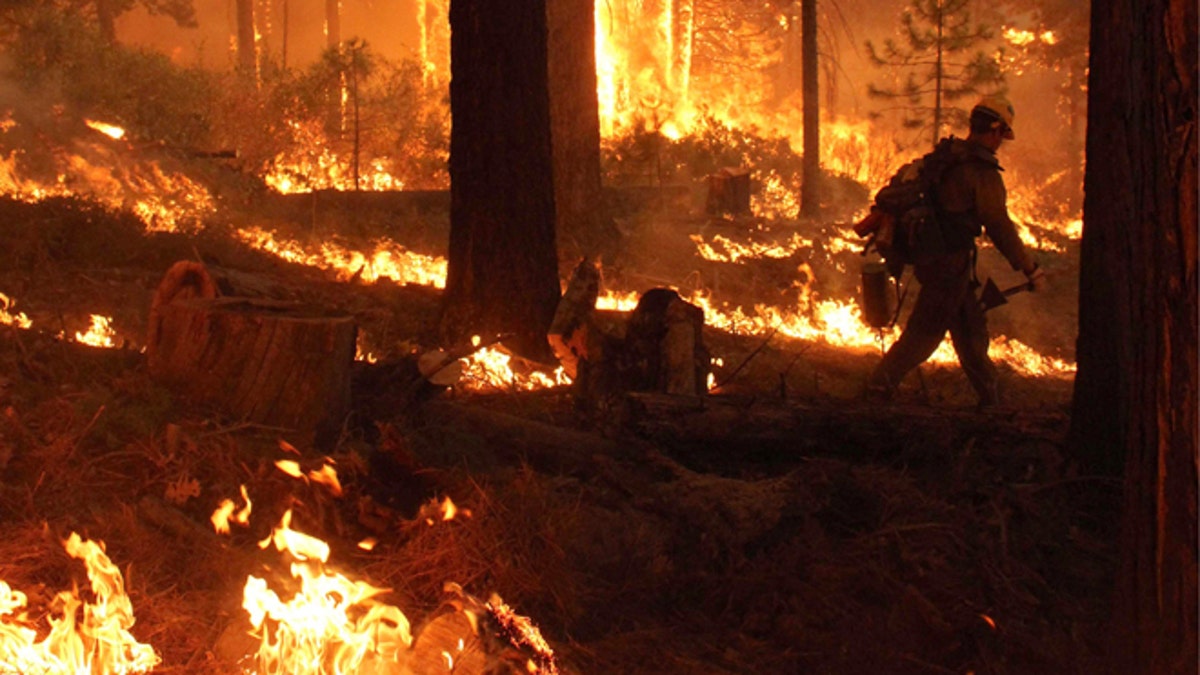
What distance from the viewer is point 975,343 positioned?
753 centimetres

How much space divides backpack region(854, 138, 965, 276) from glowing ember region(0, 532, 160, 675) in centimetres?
521

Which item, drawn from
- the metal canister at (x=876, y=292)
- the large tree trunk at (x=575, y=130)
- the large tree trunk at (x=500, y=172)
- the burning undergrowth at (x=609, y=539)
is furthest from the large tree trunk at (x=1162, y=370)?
the large tree trunk at (x=575, y=130)

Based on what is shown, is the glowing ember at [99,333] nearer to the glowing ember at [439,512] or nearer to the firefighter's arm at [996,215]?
the glowing ember at [439,512]

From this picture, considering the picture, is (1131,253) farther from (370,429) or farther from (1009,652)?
(370,429)

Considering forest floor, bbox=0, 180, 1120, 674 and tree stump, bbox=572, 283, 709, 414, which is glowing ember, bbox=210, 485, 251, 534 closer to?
forest floor, bbox=0, 180, 1120, 674

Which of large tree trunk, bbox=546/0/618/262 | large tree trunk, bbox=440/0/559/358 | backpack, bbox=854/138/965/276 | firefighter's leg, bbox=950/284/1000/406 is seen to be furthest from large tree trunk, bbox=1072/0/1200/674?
large tree trunk, bbox=546/0/618/262

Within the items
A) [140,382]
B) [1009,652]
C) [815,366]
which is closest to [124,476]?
[140,382]

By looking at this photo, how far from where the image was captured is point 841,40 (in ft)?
183

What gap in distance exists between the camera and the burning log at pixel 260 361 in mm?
5504

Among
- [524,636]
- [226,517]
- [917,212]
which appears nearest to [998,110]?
[917,212]

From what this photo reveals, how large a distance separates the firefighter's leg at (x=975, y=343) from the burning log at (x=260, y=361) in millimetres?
4101

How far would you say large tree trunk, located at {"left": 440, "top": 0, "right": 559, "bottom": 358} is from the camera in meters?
7.85

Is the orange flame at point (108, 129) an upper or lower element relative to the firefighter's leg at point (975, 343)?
upper

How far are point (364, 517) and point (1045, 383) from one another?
744 cm
